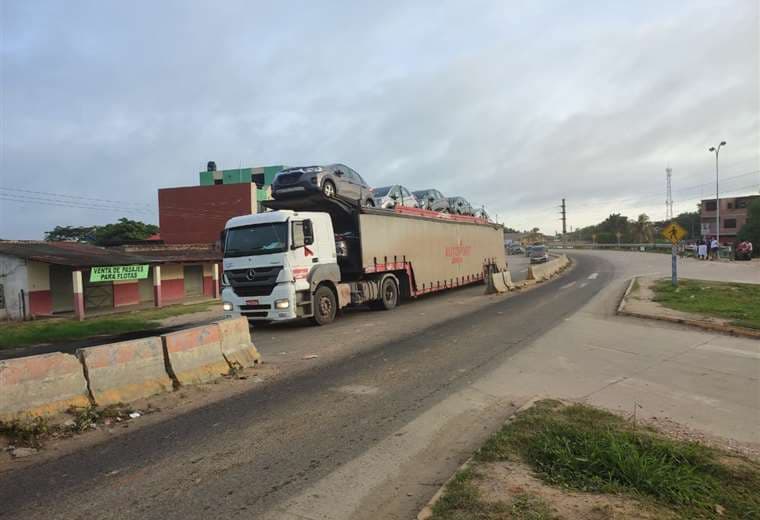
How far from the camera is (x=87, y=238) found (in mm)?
59938

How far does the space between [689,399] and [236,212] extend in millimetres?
38419

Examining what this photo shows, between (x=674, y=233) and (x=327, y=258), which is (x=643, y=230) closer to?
(x=674, y=233)

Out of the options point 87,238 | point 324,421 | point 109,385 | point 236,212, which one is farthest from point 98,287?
point 87,238

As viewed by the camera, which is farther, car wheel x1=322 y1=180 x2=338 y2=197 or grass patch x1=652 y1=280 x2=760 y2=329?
car wheel x1=322 y1=180 x2=338 y2=197

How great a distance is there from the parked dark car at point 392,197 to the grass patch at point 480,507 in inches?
527

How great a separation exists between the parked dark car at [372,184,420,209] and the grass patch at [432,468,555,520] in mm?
13381

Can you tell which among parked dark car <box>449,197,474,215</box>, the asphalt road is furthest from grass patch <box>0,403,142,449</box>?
parked dark car <box>449,197,474,215</box>

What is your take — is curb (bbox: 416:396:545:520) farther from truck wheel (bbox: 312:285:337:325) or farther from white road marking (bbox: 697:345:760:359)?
truck wheel (bbox: 312:285:337:325)

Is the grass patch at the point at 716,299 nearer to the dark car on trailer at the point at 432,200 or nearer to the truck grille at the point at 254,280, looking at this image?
the dark car on trailer at the point at 432,200

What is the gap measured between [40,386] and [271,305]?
20.7 ft

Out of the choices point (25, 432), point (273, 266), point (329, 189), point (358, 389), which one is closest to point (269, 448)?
point (358, 389)

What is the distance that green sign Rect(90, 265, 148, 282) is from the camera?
22.7m

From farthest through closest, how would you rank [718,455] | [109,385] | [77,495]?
1. [109,385]
2. [718,455]
3. [77,495]

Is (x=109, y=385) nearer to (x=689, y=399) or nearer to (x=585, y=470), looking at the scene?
(x=585, y=470)
